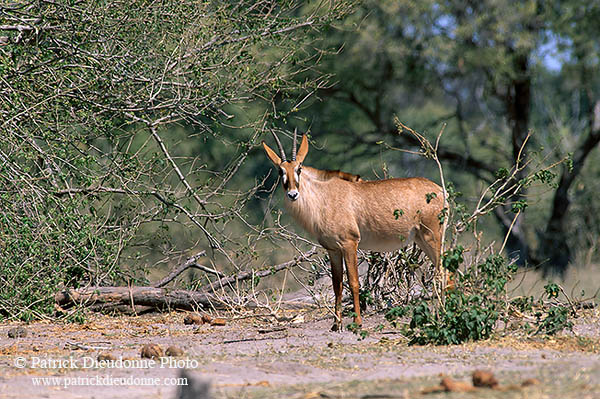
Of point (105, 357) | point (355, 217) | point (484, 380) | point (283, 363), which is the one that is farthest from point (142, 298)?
point (484, 380)

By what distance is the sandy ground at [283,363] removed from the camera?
5.69 m

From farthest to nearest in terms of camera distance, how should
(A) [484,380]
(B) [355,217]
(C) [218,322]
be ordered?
(C) [218,322] < (B) [355,217] < (A) [484,380]

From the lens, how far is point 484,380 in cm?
518

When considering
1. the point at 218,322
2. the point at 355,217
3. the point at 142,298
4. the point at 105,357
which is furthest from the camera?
the point at 142,298

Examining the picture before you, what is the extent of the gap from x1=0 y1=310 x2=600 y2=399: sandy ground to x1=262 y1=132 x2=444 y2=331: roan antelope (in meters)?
0.92

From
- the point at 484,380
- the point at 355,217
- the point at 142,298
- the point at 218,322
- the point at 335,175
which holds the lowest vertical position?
the point at 484,380

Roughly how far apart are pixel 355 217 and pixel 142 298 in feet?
11.0

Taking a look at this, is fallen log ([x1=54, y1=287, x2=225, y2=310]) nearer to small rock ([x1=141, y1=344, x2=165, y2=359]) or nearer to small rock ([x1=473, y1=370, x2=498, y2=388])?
small rock ([x1=141, y1=344, x2=165, y2=359])

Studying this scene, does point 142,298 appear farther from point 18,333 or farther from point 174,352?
point 174,352

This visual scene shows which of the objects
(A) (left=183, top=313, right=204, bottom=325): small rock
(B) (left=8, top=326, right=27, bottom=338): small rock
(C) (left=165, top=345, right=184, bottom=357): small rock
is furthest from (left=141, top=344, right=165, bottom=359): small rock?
(A) (left=183, top=313, right=204, bottom=325): small rock

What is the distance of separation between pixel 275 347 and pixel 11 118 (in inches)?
149

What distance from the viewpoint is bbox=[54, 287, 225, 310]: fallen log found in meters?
10.8

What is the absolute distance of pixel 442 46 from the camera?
60.3 feet

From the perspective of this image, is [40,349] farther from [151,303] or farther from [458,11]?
[458,11]
